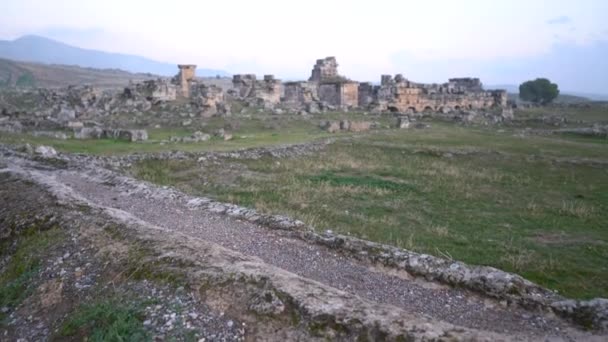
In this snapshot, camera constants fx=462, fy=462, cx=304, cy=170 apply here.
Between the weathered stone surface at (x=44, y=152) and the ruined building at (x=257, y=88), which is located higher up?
the ruined building at (x=257, y=88)

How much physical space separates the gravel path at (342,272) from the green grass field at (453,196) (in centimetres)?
194

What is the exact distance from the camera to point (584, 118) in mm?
43938

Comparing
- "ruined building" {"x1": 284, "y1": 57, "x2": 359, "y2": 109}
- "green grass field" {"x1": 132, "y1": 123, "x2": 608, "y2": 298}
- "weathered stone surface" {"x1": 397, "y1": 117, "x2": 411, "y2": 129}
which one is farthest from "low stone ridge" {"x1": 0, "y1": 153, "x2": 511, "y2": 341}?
"ruined building" {"x1": 284, "y1": 57, "x2": 359, "y2": 109}

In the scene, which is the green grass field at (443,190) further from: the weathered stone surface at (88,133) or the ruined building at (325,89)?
the ruined building at (325,89)

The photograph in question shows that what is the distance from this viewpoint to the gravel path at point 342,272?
6.50 metres

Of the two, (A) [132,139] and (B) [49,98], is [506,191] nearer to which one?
(A) [132,139]

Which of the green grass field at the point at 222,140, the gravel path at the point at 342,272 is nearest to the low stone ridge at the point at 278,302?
the gravel path at the point at 342,272

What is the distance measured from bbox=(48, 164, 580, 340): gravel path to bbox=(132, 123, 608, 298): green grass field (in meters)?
1.94

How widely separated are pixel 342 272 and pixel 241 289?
230 centimetres

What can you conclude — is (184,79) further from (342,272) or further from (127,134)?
(342,272)

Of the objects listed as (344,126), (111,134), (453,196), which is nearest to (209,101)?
(344,126)

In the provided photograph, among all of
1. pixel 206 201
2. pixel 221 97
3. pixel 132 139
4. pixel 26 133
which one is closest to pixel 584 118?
pixel 221 97

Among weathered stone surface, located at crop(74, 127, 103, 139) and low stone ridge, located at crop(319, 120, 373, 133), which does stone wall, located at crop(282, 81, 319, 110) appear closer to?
low stone ridge, located at crop(319, 120, 373, 133)

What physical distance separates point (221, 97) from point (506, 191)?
98.3 ft
